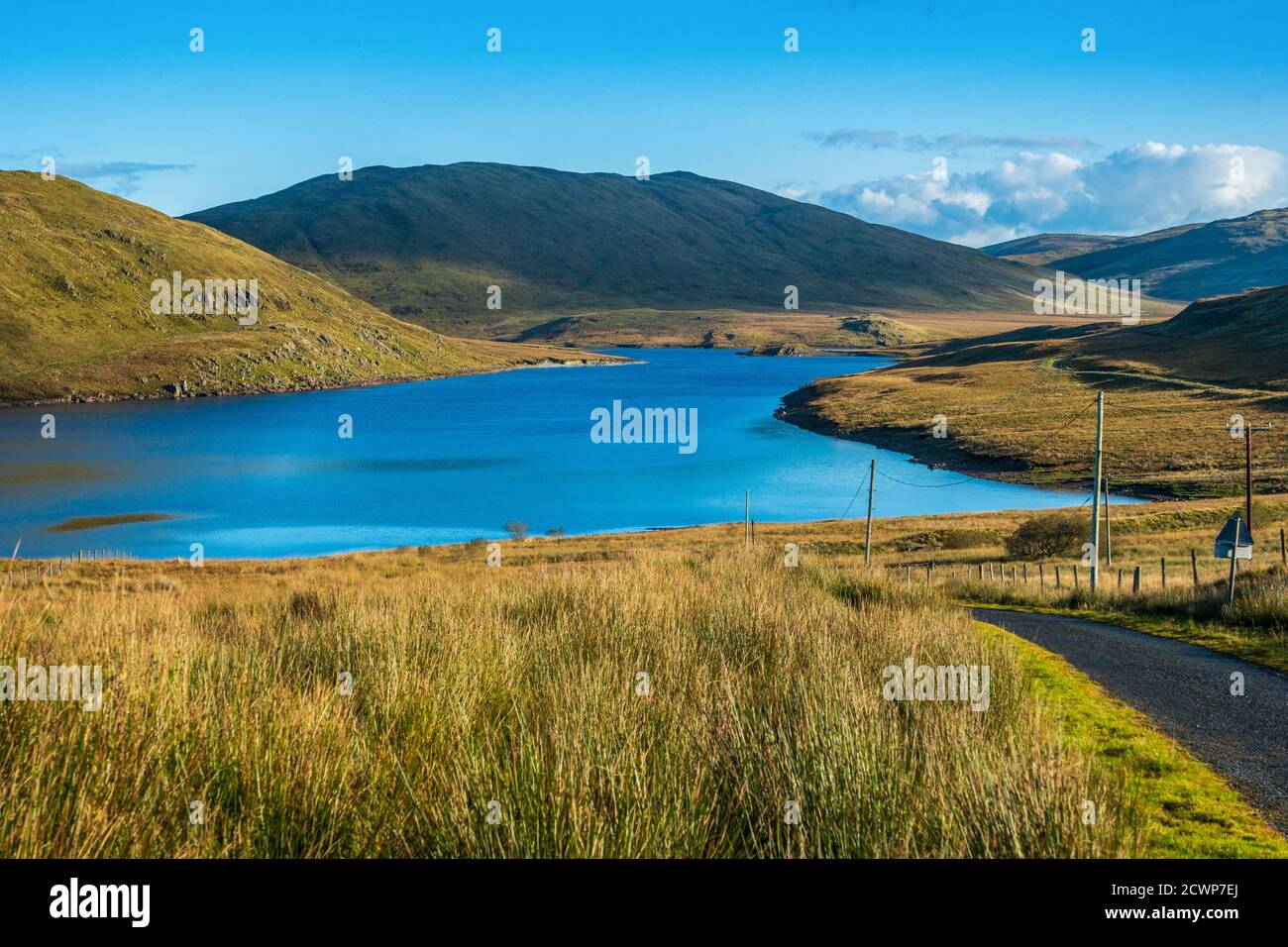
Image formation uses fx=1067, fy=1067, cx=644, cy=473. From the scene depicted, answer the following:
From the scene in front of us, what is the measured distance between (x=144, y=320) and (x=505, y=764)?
150427 millimetres

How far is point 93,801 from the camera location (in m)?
4.48

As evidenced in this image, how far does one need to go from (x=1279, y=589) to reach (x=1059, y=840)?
17738mm

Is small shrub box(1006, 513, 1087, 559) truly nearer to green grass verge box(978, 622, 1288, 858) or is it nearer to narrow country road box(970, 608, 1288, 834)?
narrow country road box(970, 608, 1288, 834)

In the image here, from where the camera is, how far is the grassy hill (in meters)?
75.5

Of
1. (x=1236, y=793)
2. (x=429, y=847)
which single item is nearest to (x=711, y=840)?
(x=429, y=847)

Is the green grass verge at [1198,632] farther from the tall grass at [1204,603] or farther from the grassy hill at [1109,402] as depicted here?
the grassy hill at [1109,402]

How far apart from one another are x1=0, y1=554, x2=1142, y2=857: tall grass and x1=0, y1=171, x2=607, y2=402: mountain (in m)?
127

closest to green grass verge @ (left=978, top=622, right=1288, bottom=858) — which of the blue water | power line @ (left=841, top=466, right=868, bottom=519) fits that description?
the blue water

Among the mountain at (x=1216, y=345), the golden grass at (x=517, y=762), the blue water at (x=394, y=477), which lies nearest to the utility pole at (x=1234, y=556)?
the golden grass at (x=517, y=762)

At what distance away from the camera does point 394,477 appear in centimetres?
7650

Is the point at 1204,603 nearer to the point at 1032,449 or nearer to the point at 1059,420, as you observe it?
the point at 1032,449

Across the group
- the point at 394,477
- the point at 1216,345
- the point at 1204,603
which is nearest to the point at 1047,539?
the point at 1204,603

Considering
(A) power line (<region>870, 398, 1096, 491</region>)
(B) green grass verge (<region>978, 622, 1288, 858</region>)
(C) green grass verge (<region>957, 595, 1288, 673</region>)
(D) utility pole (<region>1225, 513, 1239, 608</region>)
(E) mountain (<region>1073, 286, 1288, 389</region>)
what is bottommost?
(C) green grass verge (<region>957, 595, 1288, 673</region>)
